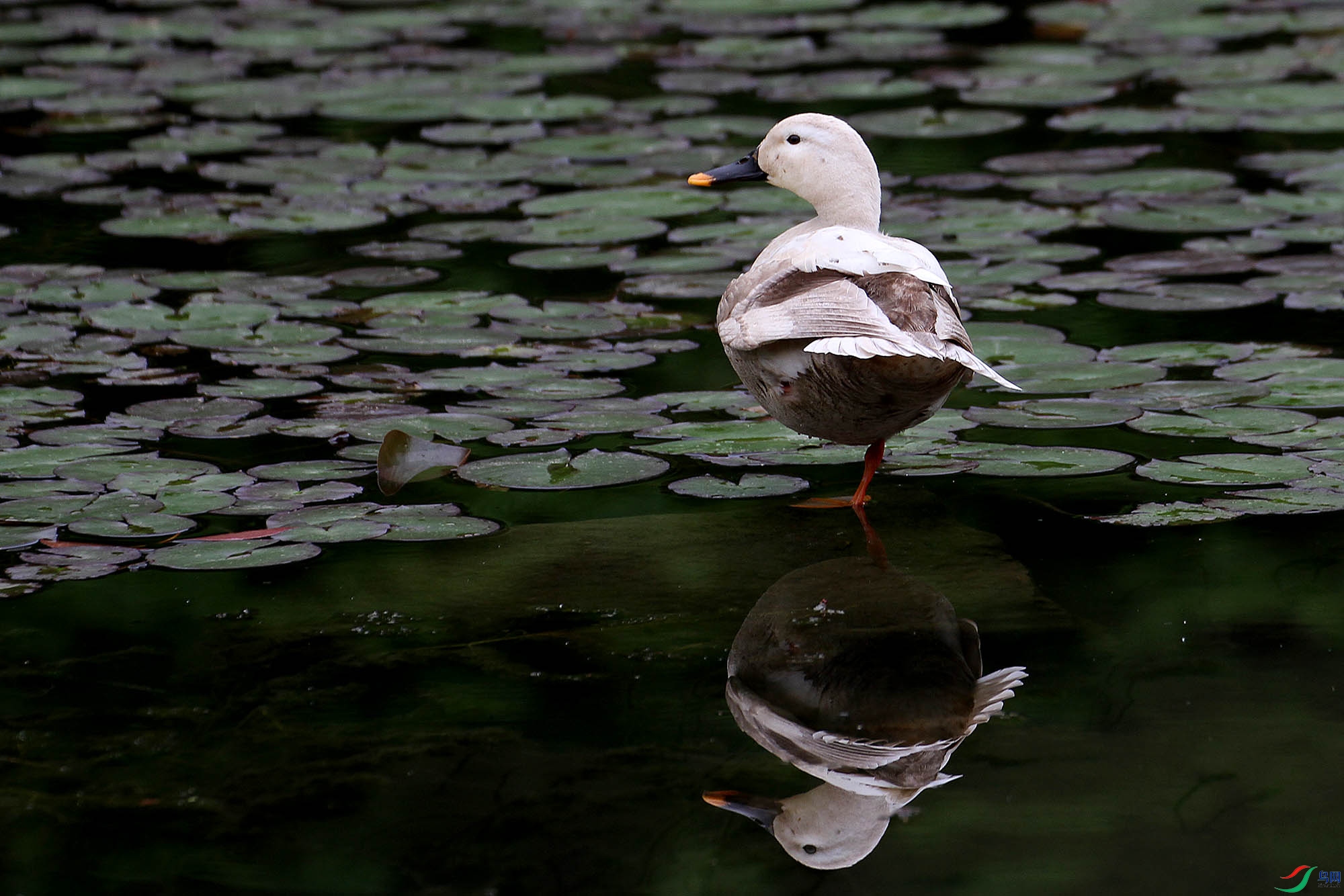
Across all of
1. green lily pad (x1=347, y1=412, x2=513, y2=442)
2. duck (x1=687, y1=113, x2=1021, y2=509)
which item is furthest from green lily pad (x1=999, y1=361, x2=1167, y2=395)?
green lily pad (x1=347, y1=412, x2=513, y2=442)

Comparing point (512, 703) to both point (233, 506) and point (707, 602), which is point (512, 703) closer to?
point (707, 602)

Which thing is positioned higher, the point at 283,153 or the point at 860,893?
the point at 283,153

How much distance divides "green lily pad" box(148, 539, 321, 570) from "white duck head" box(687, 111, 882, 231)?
4.28 feet

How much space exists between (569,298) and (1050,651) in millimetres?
2370

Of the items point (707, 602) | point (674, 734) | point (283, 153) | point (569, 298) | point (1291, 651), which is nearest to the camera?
point (674, 734)

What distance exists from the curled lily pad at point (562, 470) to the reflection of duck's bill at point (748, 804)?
1.19 m

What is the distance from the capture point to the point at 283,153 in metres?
6.12

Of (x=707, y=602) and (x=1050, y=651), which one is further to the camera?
(x=707, y=602)

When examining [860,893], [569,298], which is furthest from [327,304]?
[860,893]

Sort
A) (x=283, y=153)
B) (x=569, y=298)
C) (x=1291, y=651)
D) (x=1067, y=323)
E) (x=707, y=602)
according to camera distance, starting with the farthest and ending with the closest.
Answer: (x=283, y=153), (x=569, y=298), (x=1067, y=323), (x=707, y=602), (x=1291, y=651)

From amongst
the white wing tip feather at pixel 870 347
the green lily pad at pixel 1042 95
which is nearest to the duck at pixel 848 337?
the white wing tip feather at pixel 870 347

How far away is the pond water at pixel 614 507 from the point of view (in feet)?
6.79

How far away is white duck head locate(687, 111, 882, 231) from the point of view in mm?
3383

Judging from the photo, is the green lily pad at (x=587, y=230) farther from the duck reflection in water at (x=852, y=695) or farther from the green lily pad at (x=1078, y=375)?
the duck reflection in water at (x=852, y=695)
